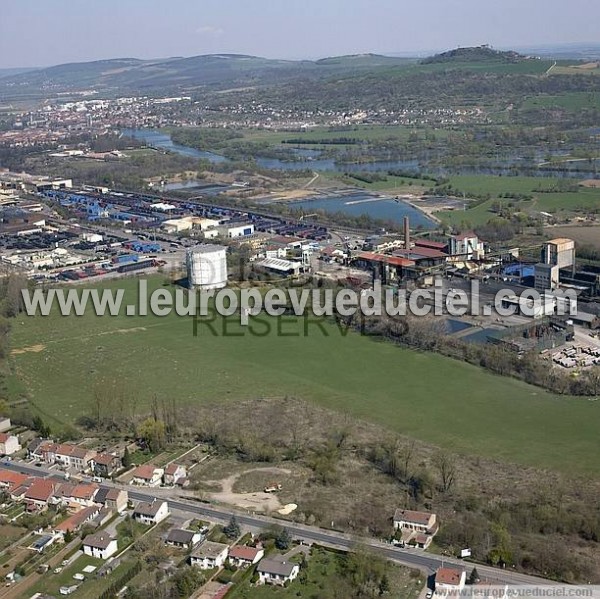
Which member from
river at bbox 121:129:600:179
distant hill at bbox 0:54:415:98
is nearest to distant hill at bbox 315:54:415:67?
distant hill at bbox 0:54:415:98

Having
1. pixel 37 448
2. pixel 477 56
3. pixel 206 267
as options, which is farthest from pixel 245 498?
pixel 477 56

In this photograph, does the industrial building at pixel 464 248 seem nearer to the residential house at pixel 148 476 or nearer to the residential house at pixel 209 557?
the residential house at pixel 148 476

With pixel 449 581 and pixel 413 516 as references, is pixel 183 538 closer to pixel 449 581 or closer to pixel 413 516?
pixel 413 516

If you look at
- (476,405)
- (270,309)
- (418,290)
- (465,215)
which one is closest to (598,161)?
(465,215)

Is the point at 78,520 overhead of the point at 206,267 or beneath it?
beneath

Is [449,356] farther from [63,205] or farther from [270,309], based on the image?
[63,205]

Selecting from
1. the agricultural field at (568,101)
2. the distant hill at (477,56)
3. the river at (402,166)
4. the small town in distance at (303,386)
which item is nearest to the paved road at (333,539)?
the small town in distance at (303,386)

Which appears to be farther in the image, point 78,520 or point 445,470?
point 445,470

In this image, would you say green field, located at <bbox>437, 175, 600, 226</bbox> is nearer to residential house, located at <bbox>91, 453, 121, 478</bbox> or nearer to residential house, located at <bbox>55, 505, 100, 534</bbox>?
residential house, located at <bbox>91, 453, 121, 478</bbox>
